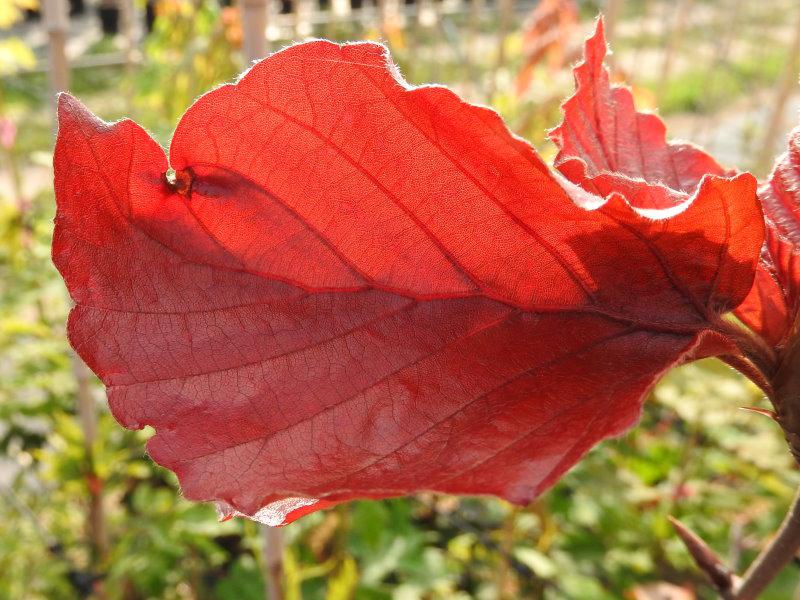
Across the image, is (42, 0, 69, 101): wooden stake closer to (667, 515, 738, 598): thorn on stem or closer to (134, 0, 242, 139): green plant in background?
(134, 0, 242, 139): green plant in background

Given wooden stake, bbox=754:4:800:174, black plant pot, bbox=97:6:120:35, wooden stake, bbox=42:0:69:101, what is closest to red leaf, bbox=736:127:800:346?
wooden stake, bbox=42:0:69:101

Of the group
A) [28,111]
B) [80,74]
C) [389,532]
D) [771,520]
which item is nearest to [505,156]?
[389,532]

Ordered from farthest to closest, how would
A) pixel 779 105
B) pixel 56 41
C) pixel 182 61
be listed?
pixel 779 105 < pixel 182 61 < pixel 56 41

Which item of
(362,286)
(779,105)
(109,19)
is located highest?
(362,286)

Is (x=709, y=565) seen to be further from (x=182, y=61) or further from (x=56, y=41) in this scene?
(x=182, y=61)

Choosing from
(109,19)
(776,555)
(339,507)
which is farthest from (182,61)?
(109,19)

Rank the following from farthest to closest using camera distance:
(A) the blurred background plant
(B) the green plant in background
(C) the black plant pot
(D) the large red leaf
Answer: (C) the black plant pot
(B) the green plant in background
(A) the blurred background plant
(D) the large red leaf

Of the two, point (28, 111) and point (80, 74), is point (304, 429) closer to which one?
point (28, 111)
